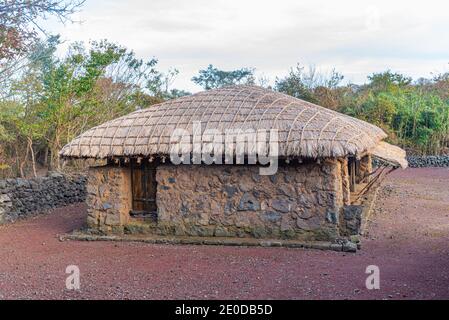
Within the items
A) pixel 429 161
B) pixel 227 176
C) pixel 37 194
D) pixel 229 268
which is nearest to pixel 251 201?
pixel 227 176

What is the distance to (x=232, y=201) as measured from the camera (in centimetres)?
974

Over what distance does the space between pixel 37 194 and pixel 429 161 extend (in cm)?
1675

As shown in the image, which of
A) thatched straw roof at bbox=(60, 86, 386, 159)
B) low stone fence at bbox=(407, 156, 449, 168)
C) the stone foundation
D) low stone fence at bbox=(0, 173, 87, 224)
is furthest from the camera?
low stone fence at bbox=(407, 156, 449, 168)

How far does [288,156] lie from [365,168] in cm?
746

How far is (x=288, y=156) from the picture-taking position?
9.04 m

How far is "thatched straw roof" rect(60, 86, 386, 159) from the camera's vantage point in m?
9.02

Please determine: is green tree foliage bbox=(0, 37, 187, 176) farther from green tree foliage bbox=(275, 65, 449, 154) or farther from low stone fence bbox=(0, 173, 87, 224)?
green tree foliage bbox=(275, 65, 449, 154)

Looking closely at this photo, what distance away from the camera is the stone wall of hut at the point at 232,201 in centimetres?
927

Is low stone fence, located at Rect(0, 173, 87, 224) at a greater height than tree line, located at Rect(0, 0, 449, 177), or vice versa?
tree line, located at Rect(0, 0, 449, 177)

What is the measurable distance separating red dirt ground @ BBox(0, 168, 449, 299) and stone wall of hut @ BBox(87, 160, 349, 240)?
61 centimetres

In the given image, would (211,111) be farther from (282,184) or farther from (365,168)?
(365,168)

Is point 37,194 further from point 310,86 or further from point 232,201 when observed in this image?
point 310,86

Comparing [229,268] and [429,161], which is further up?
[429,161]

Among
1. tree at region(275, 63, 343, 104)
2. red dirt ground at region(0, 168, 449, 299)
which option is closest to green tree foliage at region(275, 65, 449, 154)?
tree at region(275, 63, 343, 104)
